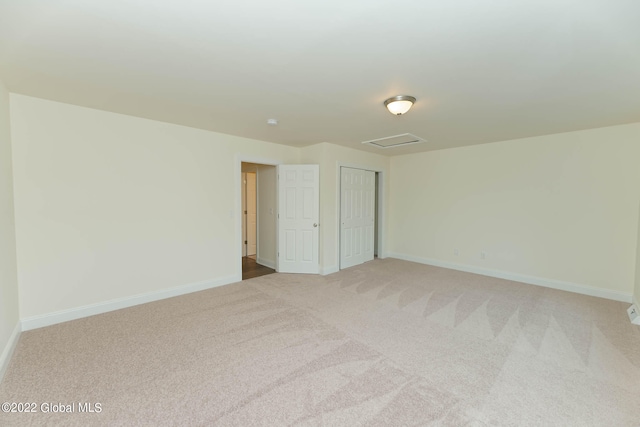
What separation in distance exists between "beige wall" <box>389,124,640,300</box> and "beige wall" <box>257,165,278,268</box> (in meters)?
3.01

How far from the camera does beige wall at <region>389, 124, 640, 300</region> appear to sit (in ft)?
11.7

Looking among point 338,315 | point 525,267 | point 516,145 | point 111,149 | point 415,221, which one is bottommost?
point 338,315

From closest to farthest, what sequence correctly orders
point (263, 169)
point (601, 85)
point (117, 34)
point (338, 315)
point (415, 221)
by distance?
point (117, 34)
point (601, 85)
point (338, 315)
point (263, 169)
point (415, 221)

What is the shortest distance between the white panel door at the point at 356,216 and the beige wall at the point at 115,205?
202cm

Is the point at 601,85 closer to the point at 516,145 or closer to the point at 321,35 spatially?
the point at 516,145

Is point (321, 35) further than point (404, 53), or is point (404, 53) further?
point (404, 53)

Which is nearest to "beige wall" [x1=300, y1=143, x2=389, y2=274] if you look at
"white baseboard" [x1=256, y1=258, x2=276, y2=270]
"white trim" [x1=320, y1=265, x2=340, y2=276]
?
"white trim" [x1=320, y1=265, x2=340, y2=276]

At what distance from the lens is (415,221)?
570cm

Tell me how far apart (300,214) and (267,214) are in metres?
0.94

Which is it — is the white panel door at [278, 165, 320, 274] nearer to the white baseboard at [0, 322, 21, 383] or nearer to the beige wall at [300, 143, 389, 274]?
the beige wall at [300, 143, 389, 274]

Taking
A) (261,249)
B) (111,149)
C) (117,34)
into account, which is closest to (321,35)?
(117,34)

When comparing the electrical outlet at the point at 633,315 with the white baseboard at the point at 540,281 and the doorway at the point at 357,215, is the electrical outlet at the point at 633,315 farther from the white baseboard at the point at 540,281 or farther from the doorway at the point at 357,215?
the doorway at the point at 357,215

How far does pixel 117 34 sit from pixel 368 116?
2.42 meters

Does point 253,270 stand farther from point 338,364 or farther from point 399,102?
point 399,102
